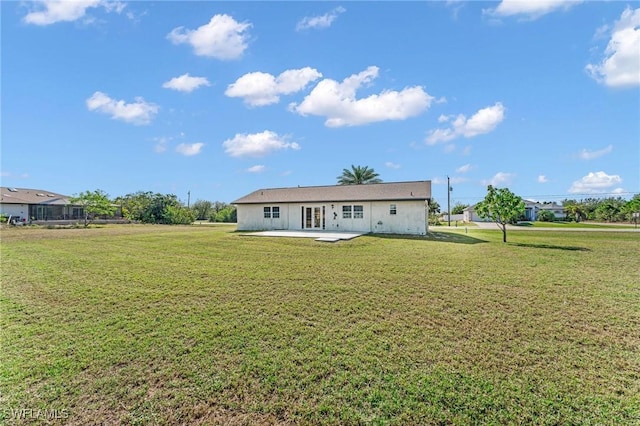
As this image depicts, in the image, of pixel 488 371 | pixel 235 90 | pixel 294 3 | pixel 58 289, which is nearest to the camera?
pixel 488 371

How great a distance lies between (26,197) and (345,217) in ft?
120

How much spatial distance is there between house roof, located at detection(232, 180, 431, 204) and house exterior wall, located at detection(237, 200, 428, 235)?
35 cm

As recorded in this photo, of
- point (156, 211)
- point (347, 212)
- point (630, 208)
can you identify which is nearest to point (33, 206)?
point (156, 211)

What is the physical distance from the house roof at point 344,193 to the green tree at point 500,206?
9.79 ft

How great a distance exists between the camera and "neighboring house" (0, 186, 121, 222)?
2923cm

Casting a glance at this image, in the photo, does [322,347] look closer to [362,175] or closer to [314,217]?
[314,217]

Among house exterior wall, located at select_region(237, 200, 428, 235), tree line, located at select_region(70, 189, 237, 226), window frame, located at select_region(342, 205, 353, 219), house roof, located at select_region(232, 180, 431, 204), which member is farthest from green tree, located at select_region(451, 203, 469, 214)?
window frame, located at select_region(342, 205, 353, 219)

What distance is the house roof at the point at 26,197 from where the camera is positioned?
29.6 meters

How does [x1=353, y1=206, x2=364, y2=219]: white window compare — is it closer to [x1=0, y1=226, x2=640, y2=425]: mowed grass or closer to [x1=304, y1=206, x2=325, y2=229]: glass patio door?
[x1=304, y1=206, x2=325, y2=229]: glass patio door

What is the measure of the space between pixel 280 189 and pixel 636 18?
19.6 metres

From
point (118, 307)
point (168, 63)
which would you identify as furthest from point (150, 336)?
point (168, 63)

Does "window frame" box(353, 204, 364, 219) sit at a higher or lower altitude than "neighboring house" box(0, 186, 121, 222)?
lower

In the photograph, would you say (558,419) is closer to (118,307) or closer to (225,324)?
(225,324)

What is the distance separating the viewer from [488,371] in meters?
2.97
